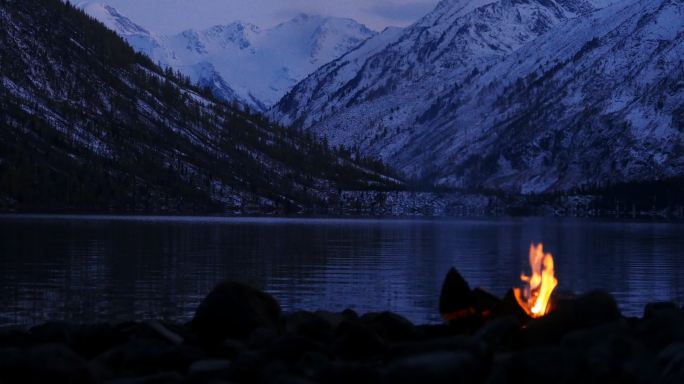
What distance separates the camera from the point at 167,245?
114125 millimetres

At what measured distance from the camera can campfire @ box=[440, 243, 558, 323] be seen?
35.5 metres

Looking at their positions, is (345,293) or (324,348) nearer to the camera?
(324,348)

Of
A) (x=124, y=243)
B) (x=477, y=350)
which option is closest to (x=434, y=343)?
(x=477, y=350)

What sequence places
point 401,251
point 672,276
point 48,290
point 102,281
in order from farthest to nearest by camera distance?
point 401,251 < point 672,276 < point 102,281 < point 48,290

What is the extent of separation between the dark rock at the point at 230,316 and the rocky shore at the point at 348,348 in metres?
0.03

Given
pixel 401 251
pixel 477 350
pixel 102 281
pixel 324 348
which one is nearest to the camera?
pixel 477 350

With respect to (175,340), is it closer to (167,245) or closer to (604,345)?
(604,345)

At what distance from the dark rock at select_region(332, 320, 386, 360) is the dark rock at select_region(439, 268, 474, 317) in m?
4.18

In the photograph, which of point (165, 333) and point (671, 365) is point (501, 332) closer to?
point (671, 365)

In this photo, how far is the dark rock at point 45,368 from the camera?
79.2 feet

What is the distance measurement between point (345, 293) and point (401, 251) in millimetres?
51200

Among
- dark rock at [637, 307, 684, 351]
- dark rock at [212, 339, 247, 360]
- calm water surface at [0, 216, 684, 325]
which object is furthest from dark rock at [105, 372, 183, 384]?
calm water surface at [0, 216, 684, 325]

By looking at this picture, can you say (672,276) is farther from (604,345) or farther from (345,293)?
(604,345)

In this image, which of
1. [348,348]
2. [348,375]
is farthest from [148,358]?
[348,375]
